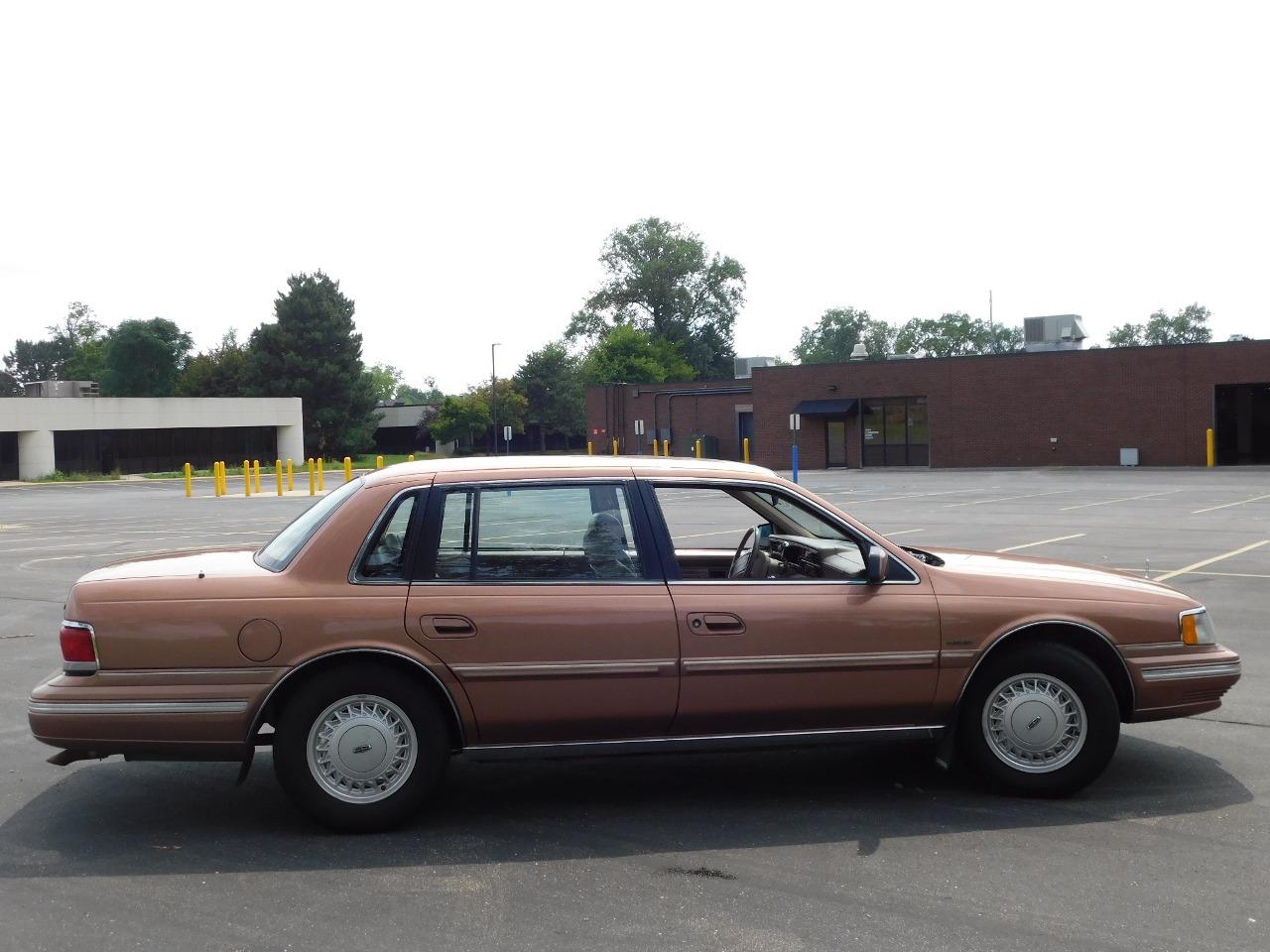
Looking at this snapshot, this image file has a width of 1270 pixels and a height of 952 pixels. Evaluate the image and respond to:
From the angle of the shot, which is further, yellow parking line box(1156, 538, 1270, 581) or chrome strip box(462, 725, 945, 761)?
yellow parking line box(1156, 538, 1270, 581)

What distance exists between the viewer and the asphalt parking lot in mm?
4309

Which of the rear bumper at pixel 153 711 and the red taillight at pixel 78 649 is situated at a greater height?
the red taillight at pixel 78 649

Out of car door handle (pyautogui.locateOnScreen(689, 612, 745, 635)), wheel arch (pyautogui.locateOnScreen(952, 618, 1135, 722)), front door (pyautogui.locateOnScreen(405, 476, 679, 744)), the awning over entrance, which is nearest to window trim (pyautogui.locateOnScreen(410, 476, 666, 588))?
front door (pyautogui.locateOnScreen(405, 476, 679, 744))

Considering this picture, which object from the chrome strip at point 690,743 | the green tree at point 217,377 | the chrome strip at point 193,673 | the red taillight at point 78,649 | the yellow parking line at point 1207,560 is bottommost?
the yellow parking line at point 1207,560

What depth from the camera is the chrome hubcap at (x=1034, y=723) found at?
5.70 metres

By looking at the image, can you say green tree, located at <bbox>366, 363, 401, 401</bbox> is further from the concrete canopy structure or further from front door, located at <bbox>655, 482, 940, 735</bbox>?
front door, located at <bbox>655, 482, 940, 735</bbox>

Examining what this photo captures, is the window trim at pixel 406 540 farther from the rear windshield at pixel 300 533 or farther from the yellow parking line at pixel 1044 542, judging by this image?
the yellow parking line at pixel 1044 542

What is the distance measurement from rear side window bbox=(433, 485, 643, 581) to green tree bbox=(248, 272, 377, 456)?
283 ft

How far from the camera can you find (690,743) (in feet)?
18.1

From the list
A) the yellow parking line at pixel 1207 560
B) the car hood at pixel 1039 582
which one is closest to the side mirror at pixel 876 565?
the car hood at pixel 1039 582

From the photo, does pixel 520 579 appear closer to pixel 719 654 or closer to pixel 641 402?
pixel 719 654

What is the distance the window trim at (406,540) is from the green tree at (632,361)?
89985mm

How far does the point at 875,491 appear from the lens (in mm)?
32938

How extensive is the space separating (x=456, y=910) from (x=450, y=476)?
1.96 metres
